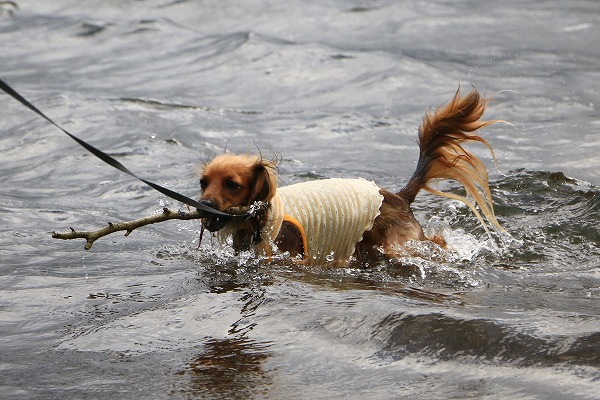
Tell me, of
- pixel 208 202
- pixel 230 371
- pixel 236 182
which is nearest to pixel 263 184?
pixel 236 182

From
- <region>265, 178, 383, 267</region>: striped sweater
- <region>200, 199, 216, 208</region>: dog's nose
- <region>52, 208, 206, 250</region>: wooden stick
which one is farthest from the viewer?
<region>265, 178, 383, 267</region>: striped sweater

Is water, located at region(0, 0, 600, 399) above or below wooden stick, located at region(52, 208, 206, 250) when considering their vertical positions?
below

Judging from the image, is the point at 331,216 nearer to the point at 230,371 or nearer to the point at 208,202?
the point at 208,202

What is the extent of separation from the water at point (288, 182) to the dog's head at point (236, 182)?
1.25 feet

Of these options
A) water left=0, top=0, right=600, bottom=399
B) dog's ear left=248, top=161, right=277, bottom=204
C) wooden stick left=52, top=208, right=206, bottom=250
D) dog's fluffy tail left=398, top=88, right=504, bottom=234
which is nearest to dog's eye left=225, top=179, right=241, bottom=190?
dog's ear left=248, top=161, right=277, bottom=204

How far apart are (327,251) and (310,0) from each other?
36.9ft

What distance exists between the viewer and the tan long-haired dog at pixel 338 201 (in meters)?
5.56

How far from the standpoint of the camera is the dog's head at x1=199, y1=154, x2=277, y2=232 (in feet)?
18.0

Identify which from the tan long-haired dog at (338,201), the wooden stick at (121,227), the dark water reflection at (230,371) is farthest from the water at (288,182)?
the wooden stick at (121,227)

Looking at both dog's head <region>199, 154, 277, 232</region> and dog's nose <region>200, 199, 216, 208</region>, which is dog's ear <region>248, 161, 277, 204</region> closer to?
dog's head <region>199, 154, 277, 232</region>

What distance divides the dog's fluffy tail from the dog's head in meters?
1.07

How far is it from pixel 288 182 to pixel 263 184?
2.83 metres

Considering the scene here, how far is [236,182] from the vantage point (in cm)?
552

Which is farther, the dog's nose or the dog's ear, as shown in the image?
the dog's ear
